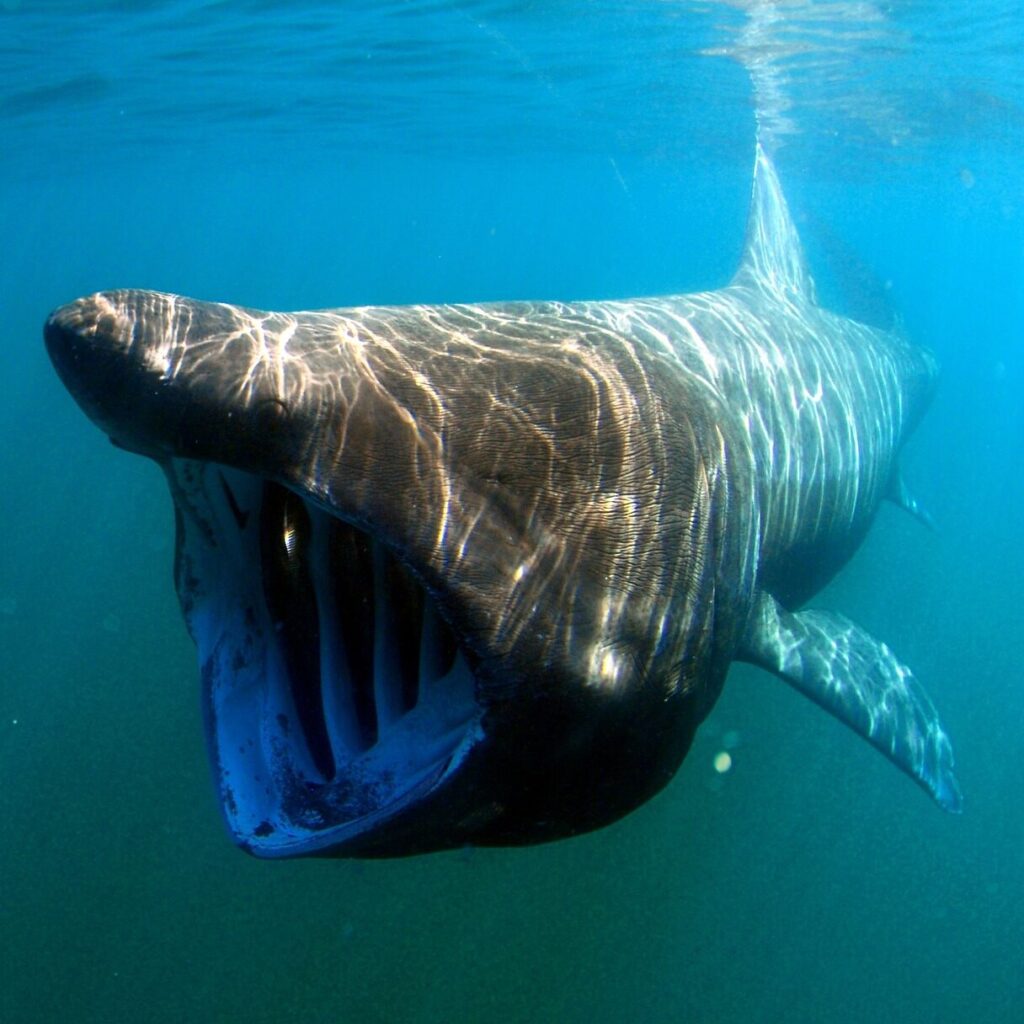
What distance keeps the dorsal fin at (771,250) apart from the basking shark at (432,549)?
4706 millimetres

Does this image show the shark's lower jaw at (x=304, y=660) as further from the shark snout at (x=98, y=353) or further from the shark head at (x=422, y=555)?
the shark snout at (x=98, y=353)

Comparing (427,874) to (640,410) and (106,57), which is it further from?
(106,57)

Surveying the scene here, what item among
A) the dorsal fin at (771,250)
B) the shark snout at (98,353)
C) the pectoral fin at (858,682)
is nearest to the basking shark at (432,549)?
the shark snout at (98,353)

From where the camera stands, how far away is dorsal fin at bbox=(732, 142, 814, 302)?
8.05m

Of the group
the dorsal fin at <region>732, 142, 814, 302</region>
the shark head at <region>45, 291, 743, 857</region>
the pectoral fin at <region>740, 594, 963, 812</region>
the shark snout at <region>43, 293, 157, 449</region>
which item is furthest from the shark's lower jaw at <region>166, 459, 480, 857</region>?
the dorsal fin at <region>732, 142, 814, 302</region>

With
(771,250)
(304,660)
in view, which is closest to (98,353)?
(304,660)

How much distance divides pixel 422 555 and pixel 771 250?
24.3 feet

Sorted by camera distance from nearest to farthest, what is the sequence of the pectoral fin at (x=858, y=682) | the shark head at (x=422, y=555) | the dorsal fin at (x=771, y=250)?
the shark head at (x=422, y=555)
the pectoral fin at (x=858, y=682)
the dorsal fin at (x=771, y=250)

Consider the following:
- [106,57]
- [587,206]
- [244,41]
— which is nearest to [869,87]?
[244,41]

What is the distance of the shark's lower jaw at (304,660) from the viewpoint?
9.02 feet

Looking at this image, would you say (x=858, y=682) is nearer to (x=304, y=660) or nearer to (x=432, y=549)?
(x=304, y=660)

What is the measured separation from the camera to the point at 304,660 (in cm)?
321

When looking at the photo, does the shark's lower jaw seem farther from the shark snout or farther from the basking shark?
the shark snout

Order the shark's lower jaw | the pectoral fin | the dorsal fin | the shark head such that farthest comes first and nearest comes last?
the dorsal fin
the pectoral fin
the shark's lower jaw
the shark head
